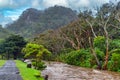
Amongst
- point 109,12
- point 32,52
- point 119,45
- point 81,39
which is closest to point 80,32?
point 81,39

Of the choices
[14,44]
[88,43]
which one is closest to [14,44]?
[14,44]

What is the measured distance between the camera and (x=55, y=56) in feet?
288

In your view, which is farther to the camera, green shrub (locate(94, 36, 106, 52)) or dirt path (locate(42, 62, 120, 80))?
green shrub (locate(94, 36, 106, 52))

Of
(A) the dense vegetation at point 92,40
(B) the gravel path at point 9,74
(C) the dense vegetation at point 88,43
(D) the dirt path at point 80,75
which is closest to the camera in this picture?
(B) the gravel path at point 9,74

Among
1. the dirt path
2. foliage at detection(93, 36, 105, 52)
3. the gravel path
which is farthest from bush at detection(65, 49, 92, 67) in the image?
the gravel path

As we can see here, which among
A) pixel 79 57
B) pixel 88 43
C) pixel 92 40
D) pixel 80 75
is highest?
pixel 92 40

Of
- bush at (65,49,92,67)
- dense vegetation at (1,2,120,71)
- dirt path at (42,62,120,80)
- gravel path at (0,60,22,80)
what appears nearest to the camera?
gravel path at (0,60,22,80)

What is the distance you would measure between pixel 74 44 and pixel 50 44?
48.1 feet

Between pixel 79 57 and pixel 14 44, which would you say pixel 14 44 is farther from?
pixel 79 57

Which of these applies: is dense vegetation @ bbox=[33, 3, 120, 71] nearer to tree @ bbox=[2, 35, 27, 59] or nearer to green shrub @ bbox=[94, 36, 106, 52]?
green shrub @ bbox=[94, 36, 106, 52]

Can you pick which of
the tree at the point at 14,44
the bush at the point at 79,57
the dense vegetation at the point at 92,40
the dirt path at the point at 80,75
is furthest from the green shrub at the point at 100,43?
the tree at the point at 14,44

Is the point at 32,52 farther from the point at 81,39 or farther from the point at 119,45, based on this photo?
the point at 81,39

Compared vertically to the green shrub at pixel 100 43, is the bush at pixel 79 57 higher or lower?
lower

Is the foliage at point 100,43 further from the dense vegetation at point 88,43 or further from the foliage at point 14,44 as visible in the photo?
the foliage at point 14,44
